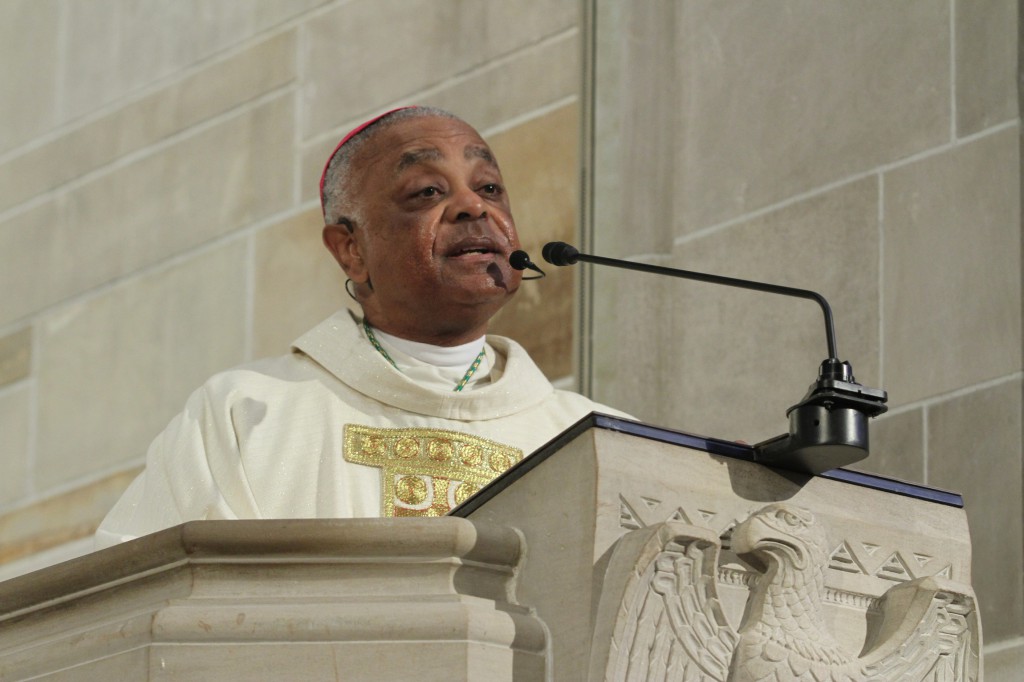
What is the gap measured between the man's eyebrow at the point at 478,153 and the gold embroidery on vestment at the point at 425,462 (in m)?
0.60

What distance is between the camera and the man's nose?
4410 millimetres

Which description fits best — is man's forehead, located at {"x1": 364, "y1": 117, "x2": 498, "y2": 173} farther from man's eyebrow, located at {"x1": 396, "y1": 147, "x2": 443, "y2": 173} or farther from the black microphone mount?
the black microphone mount

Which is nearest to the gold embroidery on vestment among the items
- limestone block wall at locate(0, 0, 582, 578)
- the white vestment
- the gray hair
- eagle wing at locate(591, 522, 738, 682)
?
the white vestment

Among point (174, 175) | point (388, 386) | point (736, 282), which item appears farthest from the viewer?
point (174, 175)

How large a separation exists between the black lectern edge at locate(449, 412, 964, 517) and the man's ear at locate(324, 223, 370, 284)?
143 cm

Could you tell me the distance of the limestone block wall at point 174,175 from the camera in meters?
6.51

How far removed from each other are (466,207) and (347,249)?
0.38m

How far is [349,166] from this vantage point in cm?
470

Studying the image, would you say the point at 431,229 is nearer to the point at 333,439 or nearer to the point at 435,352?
the point at 435,352

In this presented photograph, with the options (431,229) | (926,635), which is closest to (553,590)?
(926,635)

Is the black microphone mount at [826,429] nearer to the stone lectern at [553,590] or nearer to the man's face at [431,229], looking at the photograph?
the stone lectern at [553,590]

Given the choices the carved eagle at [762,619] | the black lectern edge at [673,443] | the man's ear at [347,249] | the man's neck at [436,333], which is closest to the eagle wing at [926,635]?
the carved eagle at [762,619]

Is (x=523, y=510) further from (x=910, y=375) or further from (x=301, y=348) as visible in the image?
(x=910, y=375)

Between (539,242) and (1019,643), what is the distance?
1874mm
